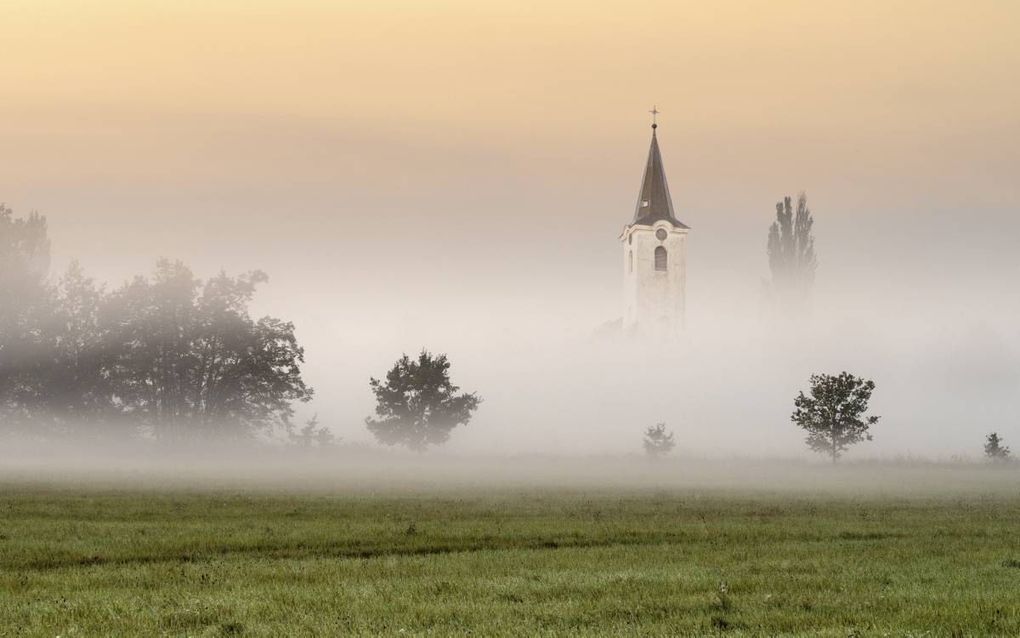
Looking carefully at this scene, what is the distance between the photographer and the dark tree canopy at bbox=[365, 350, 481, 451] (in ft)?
290

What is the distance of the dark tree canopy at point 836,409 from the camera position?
76812mm

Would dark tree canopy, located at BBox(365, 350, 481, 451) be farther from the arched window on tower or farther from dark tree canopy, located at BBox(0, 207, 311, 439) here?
the arched window on tower

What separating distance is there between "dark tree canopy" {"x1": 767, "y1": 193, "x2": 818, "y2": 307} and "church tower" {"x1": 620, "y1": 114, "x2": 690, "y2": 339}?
17.7m

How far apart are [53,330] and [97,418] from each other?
10.0m

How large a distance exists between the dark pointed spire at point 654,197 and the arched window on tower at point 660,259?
486cm

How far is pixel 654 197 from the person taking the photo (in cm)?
17338

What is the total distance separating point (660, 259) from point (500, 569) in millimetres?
155794

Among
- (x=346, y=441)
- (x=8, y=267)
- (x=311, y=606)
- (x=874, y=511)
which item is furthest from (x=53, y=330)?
(x=311, y=606)

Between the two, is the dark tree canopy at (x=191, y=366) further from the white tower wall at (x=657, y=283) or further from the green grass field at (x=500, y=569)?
the white tower wall at (x=657, y=283)

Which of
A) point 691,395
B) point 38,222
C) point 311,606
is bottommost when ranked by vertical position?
point 311,606

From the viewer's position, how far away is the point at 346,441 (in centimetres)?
11900

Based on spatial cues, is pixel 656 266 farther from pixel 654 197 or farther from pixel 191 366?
pixel 191 366

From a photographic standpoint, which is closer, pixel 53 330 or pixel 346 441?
→ pixel 53 330

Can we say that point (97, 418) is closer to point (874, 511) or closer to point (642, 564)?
point (874, 511)
